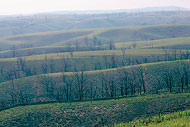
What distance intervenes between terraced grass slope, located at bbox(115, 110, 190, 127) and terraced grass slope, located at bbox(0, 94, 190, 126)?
3235mm

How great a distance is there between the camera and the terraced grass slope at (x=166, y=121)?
3304 centimetres

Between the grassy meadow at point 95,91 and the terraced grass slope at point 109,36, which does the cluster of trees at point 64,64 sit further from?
the terraced grass slope at point 109,36

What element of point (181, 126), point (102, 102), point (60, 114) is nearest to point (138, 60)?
point (102, 102)

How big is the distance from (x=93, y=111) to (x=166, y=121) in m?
14.4

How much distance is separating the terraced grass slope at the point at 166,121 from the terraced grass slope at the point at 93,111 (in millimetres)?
3235

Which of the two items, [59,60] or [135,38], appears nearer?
[59,60]

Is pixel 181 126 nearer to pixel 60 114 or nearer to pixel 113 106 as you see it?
pixel 113 106

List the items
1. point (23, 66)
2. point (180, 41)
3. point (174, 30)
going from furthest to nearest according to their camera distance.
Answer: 1. point (174, 30)
2. point (180, 41)
3. point (23, 66)

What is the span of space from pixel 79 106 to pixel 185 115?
1987 cm

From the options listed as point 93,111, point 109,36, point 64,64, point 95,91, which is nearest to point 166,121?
point 93,111

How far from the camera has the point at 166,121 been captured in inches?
1388

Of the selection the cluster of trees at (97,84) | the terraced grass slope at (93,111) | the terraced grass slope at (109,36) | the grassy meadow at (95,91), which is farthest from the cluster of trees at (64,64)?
the terraced grass slope at (109,36)

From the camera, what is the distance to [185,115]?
3662cm

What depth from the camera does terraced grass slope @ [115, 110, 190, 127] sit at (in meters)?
33.0
